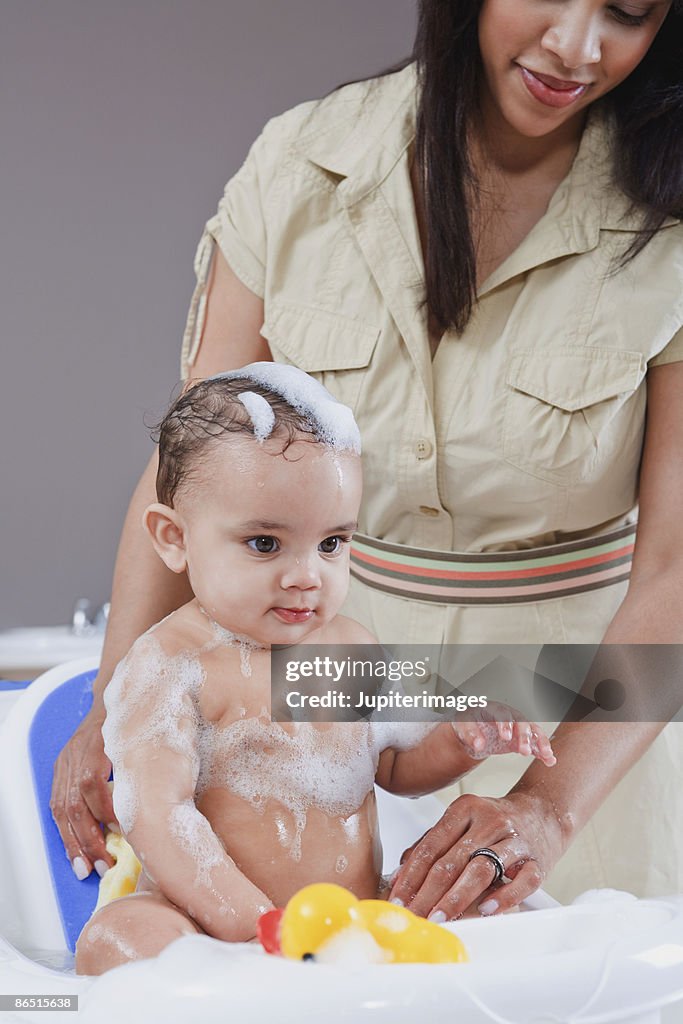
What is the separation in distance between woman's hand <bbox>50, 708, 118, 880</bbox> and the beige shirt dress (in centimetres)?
33

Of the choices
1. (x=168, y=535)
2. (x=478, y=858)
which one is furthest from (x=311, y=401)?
(x=478, y=858)

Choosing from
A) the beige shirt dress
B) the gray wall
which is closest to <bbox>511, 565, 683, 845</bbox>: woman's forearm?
the beige shirt dress

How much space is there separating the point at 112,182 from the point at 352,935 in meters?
2.30

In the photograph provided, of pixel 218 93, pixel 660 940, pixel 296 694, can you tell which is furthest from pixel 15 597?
pixel 660 940

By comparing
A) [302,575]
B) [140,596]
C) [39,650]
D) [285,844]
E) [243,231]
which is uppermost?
[243,231]

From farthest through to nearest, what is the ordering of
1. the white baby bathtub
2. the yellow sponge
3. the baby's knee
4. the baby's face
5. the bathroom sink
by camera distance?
the bathroom sink
the yellow sponge
the baby's face
the baby's knee
the white baby bathtub

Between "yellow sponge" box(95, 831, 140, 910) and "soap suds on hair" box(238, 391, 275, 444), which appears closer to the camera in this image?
"soap suds on hair" box(238, 391, 275, 444)

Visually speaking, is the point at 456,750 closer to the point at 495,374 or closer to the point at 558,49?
the point at 495,374

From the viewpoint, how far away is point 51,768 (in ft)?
4.06

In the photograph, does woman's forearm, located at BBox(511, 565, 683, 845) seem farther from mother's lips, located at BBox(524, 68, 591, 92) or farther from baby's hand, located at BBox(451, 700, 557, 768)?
mother's lips, located at BBox(524, 68, 591, 92)

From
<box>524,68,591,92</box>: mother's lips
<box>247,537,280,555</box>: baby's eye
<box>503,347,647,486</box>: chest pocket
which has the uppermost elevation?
<box>524,68,591,92</box>: mother's lips

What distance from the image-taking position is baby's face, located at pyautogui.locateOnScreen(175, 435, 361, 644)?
0.93 meters

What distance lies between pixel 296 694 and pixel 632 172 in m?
0.66

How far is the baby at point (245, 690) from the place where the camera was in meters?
0.91
